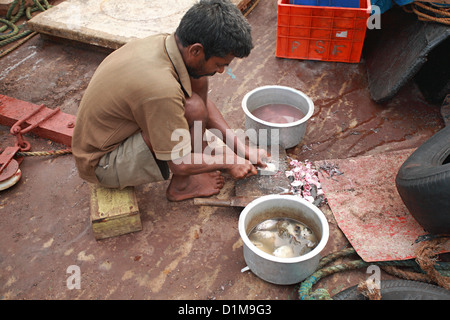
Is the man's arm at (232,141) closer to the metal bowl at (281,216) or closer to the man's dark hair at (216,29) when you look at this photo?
the metal bowl at (281,216)

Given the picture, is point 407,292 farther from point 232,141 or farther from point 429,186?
point 232,141

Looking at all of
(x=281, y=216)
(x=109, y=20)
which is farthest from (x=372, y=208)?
(x=109, y=20)

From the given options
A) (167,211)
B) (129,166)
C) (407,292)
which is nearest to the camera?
(407,292)

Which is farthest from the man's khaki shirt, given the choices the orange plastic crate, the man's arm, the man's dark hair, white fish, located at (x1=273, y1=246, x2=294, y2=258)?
the orange plastic crate

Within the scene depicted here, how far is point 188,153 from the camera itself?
234 centimetres

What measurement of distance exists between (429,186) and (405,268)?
53 cm

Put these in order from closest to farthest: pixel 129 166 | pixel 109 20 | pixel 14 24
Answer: pixel 129 166 → pixel 109 20 → pixel 14 24

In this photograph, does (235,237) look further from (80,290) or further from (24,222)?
(24,222)

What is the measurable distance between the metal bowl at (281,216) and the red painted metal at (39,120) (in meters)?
1.71

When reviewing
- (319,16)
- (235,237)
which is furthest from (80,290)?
(319,16)

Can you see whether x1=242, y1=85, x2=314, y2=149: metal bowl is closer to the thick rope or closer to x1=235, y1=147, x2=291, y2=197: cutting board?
x1=235, y1=147, x2=291, y2=197: cutting board

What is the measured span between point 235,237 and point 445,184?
1266 mm

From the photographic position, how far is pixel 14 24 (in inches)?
197

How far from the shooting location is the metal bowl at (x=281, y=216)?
6.88 feet
